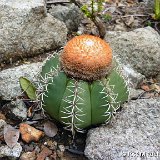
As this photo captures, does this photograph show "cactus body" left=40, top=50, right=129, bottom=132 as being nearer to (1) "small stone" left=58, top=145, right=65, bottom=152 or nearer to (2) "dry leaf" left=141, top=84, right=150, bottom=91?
(1) "small stone" left=58, top=145, right=65, bottom=152

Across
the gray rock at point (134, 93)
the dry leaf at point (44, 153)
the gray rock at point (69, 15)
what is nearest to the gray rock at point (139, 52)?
the gray rock at point (134, 93)

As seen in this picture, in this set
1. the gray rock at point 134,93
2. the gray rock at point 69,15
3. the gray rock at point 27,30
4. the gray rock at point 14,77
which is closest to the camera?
the gray rock at point 14,77

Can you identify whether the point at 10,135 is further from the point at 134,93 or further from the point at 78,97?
the point at 134,93

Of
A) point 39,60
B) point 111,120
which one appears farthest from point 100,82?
point 39,60

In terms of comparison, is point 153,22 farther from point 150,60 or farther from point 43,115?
point 43,115

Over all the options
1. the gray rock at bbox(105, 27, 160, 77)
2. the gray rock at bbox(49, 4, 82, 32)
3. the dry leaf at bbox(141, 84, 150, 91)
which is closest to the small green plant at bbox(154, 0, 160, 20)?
the gray rock at bbox(105, 27, 160, 77)

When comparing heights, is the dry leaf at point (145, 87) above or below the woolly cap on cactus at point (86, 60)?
below

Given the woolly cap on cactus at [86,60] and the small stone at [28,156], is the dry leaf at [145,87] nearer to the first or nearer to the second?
the woolly cap on cactus at [86,60]
